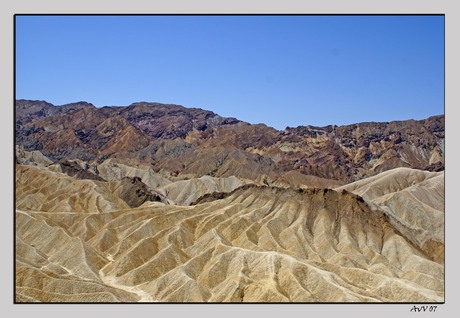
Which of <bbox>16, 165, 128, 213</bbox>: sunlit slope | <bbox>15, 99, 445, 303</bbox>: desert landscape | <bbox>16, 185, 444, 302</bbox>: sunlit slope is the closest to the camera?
<bbox>15, 99, 445, 303</bbox>: desert landscape

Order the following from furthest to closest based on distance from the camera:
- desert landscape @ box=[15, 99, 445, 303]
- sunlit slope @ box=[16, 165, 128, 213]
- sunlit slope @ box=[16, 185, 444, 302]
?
1. sunlit slope @ box=[16, 165, 128, 213]
2. sunlit slope @ box=[16, 185, 444, 302]
3. desert landscape @ box=[15, 99, 445, 303]

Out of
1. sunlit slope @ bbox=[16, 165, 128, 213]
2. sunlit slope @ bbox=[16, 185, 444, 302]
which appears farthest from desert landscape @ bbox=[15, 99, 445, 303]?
sunlit slope @ bbox=[16, 165, 128, 213]

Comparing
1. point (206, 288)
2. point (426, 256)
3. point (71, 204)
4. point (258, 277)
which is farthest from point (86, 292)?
point (71, 204)

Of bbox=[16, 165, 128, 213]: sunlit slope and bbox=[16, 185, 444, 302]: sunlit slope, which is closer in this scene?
bbox=[16, 185, 444, 302]: sunlit slope

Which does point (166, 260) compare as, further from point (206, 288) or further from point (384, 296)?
point (384, 296)

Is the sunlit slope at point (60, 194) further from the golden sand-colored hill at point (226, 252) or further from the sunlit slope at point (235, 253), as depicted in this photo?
the sunlit slope at point (235, 253)

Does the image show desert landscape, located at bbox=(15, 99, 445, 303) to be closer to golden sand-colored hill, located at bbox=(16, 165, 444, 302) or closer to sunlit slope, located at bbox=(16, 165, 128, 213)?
golden sand-colored hill, located at bbox=(16, 165, 444, 302)

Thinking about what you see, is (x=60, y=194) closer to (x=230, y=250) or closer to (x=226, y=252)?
(x=230, y=250)

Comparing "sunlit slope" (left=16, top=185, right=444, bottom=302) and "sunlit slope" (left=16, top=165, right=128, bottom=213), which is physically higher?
"sunlit slope" (left=16, top=165, right=128, bottom=213)
